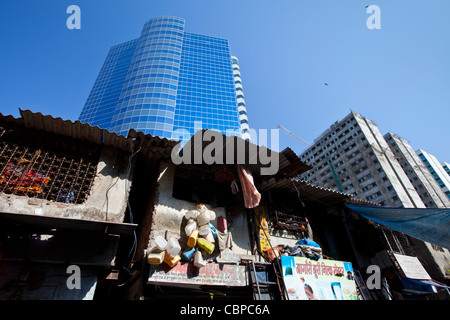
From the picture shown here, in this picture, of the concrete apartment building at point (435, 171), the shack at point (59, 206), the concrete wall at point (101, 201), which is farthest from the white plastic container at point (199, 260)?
the concrete apartment building at point (435, 171)

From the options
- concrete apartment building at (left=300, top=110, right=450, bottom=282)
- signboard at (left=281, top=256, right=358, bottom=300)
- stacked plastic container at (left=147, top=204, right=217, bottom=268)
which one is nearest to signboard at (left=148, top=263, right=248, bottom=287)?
stacked plastic container at (left=147, top=204, right=217, bottom=268)

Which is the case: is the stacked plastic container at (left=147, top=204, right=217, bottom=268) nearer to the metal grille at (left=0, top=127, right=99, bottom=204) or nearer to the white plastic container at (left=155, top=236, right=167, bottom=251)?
the white plastic container at (left=155, top=236, right=167, bottom=251)

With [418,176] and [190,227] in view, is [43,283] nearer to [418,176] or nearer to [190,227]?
[190,227]

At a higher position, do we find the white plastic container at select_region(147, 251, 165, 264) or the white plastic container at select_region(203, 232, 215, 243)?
the white plastic container at select_region(203, 232, 215, 243)

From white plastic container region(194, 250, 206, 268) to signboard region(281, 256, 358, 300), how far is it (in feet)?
8.73

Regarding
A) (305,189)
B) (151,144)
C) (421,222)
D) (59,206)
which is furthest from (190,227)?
(421,222)

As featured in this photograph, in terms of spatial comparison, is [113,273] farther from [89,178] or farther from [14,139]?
[14,139]

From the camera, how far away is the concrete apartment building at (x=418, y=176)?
61406mm

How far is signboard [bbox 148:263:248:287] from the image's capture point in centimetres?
632

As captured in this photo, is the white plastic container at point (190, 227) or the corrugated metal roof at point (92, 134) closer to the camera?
the corrugated metal roof at point (92, 134)

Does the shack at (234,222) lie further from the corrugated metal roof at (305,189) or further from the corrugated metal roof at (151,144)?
the corrugated metal roof at (151,144)

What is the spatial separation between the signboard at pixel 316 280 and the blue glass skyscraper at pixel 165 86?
31.7 metres

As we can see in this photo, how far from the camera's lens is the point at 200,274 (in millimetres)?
6797

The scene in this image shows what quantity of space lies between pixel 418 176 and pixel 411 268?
70.2 m
